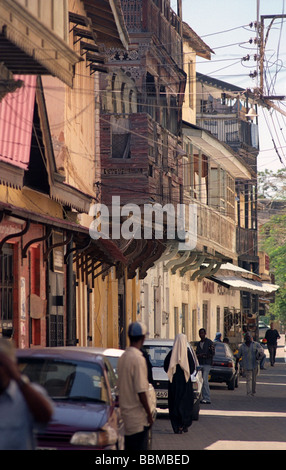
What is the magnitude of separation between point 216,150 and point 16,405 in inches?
1623

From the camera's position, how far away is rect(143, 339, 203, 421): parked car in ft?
66.9

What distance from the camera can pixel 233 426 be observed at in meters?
19.1

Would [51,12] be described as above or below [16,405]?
above

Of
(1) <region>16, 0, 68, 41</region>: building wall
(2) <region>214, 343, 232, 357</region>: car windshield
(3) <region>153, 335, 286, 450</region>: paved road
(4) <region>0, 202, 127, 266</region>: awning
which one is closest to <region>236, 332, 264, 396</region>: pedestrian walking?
(3) <region>153, 335, 286, 450</region>: paved road

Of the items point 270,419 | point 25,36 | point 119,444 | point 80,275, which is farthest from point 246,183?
point 119,444

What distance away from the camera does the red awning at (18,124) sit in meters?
18.6

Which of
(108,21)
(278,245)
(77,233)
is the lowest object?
(77,233)

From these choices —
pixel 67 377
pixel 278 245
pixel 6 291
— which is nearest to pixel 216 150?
pixel 6 291

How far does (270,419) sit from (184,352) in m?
3.23

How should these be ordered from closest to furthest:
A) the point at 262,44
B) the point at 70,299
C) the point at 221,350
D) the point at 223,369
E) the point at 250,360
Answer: the point at 70,299 → the point at 250,360 → the point at 223,369 → the point at 221,350 → the point at 262,44

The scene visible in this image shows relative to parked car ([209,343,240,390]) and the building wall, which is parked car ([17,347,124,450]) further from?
parked car ([209,343,240,390])

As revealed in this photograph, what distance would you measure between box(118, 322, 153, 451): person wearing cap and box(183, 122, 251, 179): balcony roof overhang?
31053mm

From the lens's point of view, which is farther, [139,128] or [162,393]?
[139,128]

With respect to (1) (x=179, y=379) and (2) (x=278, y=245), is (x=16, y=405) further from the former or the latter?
(2) (x=278, y=245)
